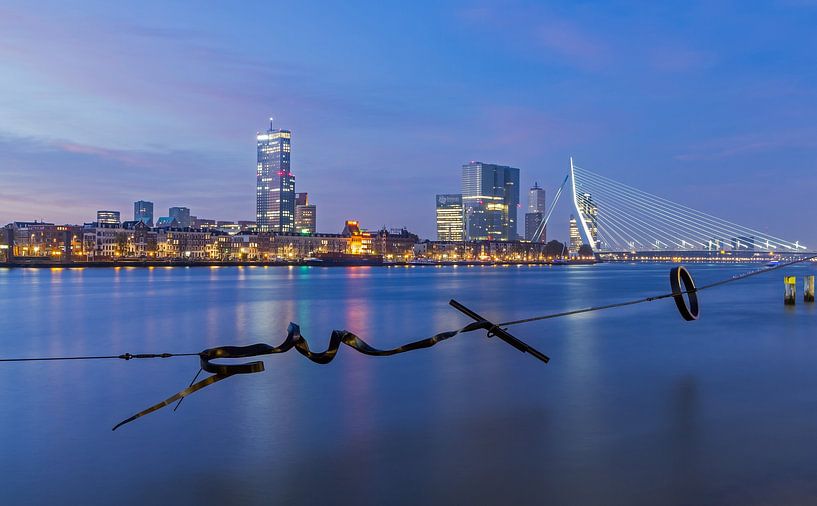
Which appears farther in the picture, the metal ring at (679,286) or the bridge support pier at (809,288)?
the bridge support pier at (809,288)

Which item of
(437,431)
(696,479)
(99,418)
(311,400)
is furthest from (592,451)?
(99,418)

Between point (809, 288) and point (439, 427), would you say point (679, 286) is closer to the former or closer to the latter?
point (439, 427)

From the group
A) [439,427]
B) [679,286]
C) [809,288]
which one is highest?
[679,286]

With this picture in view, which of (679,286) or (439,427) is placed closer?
(439,427)

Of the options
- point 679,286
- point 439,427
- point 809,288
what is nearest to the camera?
point 439,427

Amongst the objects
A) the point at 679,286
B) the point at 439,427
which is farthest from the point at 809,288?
the point at 439,427

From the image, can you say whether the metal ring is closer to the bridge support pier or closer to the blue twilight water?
the blue twilight water

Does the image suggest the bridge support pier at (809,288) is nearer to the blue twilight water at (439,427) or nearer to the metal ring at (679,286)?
the blue twilight water at (439,427)

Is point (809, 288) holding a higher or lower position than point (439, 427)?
higher

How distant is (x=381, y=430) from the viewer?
12.8 meters

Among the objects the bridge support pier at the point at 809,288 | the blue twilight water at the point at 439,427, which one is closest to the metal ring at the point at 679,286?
the blue twilight water at the point at 439,427

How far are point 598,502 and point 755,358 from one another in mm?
15655

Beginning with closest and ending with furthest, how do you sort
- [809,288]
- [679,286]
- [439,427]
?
[439,427] < [679,286] < [809,288]

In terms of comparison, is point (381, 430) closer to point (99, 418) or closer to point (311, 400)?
point (311, 400)
